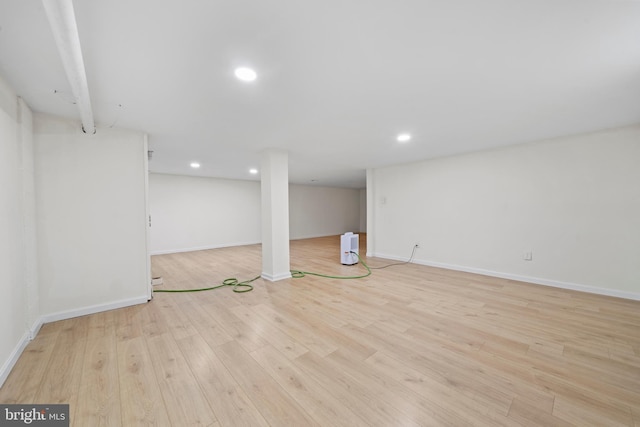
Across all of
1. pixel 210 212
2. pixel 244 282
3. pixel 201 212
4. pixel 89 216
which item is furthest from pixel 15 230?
pixel 210 212

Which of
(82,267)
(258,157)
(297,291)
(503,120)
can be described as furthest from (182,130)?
(503,120)

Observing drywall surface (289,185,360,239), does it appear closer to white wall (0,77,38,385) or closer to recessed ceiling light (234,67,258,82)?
white wall (0,77,38,385)

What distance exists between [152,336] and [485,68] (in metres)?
3.54

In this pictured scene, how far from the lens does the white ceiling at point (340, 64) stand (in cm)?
120

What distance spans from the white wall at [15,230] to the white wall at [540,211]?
5.48 m

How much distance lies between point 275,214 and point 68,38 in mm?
2858

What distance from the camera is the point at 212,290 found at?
3.42 m

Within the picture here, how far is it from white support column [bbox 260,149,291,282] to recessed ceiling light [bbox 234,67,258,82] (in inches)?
78.6

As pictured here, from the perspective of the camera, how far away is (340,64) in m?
1.61

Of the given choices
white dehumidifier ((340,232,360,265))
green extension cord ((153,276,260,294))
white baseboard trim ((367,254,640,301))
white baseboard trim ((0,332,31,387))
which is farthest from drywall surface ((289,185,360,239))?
white baseboard trim ((0,332,31,387))

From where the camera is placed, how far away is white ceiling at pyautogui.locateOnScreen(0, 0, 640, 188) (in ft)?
3.93

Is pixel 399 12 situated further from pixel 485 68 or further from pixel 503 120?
pixel 503 120

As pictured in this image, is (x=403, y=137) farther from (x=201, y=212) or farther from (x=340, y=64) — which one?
(x=201, y=212)

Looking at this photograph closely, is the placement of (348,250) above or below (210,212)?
below
